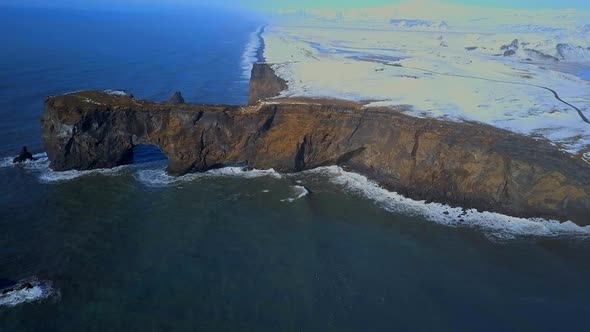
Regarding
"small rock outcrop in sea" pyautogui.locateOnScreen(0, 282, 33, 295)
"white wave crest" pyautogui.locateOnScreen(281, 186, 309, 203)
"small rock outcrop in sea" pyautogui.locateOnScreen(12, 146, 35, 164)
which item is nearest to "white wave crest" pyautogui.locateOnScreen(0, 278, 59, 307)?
"small rock outcrop in sea" pyautogui.locateOnScreen(0, 282, 33, 295)

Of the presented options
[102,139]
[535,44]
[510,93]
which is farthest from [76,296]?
[535,44]

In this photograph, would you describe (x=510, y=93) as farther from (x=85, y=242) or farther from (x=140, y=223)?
(x=85, y=242)

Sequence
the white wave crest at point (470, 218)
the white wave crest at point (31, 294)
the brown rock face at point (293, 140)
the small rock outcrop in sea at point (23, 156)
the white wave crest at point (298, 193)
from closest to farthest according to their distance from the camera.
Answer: the white wave crest at point (31, 294) < the white wave crest at point (470, 218) < the white wave crest at point (298, 193) < the brown rock face at point (293, 140) < the small rock outcrop in sea at point (23, 156)

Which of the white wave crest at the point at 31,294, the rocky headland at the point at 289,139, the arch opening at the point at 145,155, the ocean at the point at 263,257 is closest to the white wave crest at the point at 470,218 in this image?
the ocean at the point at 263,257

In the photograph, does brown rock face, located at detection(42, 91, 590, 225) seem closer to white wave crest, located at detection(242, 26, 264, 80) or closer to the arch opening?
the arch opening

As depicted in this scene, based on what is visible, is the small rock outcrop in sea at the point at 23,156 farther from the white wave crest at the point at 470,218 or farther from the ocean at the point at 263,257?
the white wave crest at the point at 470,218

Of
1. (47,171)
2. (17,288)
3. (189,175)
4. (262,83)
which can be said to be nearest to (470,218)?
(189,175)
